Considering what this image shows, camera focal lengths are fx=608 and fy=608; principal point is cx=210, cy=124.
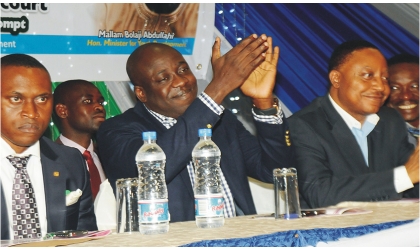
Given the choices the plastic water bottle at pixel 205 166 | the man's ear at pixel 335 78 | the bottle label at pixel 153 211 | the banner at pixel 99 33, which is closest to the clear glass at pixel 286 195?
the plastic water bottle at pixel 205 166

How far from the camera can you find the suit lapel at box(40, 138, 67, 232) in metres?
2.60

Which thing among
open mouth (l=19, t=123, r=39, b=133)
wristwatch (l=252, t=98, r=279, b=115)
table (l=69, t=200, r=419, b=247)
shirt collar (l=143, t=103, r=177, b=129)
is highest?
shirt collar (l=143, t=103, r=177, b=129)

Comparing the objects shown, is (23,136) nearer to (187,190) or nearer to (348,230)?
(187,190)

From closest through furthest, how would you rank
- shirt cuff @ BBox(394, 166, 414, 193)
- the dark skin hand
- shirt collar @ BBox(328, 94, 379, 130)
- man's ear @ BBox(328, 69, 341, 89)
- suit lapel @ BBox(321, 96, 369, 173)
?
the dark skin hand → shirt cuff @ BBox(394, 166, 414, 193) → suit lapel @ BBox(321, 96, 369, 173) → shirt collar @ BBox(328, 94, 379, 130) → man's ear @ BBox(328, 69, 341, 89)

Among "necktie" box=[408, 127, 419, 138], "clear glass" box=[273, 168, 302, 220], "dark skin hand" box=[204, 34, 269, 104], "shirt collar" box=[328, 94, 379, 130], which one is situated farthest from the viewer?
"necktie" box=[408, 127, 419, 138]

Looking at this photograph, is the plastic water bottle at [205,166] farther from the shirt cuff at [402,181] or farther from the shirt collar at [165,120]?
the shirt cuff at [402,181]

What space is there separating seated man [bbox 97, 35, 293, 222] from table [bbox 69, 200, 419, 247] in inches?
18.1

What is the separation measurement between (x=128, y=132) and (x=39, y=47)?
91 cm

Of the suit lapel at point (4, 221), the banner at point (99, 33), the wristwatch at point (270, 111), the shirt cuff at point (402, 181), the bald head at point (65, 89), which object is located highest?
the banner at point (99, 33)

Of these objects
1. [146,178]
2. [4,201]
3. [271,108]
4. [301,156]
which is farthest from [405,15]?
[4,201]

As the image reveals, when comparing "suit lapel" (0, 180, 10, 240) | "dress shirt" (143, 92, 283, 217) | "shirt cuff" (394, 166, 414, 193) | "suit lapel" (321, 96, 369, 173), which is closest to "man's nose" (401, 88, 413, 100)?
"suit lapel" (321, 96, 369, 173)

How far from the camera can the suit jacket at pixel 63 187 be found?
2607 millimetres

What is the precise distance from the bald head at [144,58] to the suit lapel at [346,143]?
0.97 metres

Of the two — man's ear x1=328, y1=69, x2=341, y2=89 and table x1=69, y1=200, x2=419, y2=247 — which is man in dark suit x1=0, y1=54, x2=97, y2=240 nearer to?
table x1=69, y1=200, x2=419, y2=247
